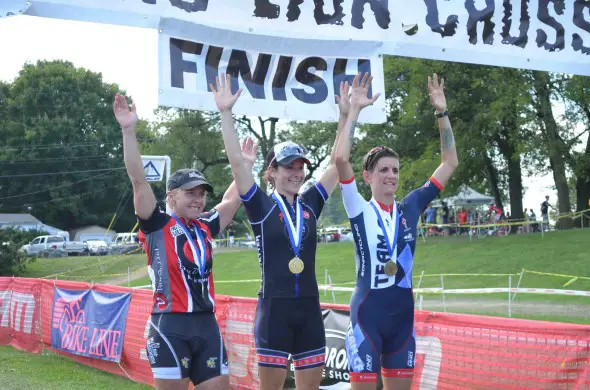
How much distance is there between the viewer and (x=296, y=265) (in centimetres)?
480

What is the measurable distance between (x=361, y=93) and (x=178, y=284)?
1873mm

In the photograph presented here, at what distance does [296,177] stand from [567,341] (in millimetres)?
2757

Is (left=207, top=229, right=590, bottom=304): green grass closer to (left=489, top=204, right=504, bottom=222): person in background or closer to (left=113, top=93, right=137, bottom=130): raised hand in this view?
(left=489, top=204, right=504, bottom=222): person in background

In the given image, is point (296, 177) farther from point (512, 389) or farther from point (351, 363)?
point (512, 389)

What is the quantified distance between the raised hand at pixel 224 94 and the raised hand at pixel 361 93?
828 mm

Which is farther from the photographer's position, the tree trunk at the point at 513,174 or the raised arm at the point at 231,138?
the tree trunk at the point at 513,174

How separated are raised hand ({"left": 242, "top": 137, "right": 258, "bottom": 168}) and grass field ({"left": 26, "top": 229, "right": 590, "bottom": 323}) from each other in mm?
11172

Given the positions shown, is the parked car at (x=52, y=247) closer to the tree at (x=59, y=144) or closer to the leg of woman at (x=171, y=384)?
the tree at (x=59, y=144)

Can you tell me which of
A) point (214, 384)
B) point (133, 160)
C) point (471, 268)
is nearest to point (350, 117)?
point (133, 160)

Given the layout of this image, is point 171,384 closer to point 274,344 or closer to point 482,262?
point 274,344

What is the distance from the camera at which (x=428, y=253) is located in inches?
1254

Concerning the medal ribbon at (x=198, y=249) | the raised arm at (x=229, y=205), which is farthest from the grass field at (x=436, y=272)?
the medal ribbon at (x=198, y=249)

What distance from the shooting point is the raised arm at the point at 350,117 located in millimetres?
4895

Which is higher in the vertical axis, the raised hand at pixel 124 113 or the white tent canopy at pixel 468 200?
the white tent canopy at pixel 468 200
